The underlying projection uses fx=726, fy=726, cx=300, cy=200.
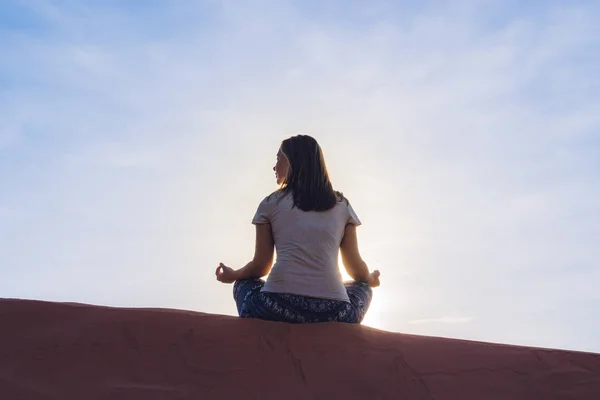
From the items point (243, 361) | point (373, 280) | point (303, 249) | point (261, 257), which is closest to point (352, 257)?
point (373, 280)

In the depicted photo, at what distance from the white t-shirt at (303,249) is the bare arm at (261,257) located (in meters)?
0.07

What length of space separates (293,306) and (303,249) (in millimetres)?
462

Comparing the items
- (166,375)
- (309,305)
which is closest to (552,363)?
(309,305)

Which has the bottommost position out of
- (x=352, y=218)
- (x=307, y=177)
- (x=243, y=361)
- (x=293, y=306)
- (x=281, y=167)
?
(x=243, y=361)

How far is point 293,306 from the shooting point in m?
5.55

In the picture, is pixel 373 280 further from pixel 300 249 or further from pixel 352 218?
pixel 300 249

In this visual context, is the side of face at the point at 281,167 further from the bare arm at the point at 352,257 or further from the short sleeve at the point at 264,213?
the bare arm at the point at 352,257

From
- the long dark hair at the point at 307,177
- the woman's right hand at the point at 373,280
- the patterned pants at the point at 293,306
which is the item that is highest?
the long dark hair at the point at 307,177

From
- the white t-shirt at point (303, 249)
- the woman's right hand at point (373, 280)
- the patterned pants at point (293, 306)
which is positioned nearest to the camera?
the white t-shirt at point (303, 249)

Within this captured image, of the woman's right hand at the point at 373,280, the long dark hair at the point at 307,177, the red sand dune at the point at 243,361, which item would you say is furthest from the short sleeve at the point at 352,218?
the red sand dune at the point at 243,361

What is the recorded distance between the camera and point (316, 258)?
5.46m

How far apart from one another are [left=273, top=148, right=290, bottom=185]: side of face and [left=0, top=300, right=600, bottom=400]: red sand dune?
117 centimetres

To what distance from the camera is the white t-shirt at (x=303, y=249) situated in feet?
17.8

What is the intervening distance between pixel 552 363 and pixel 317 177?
2.32 metres
